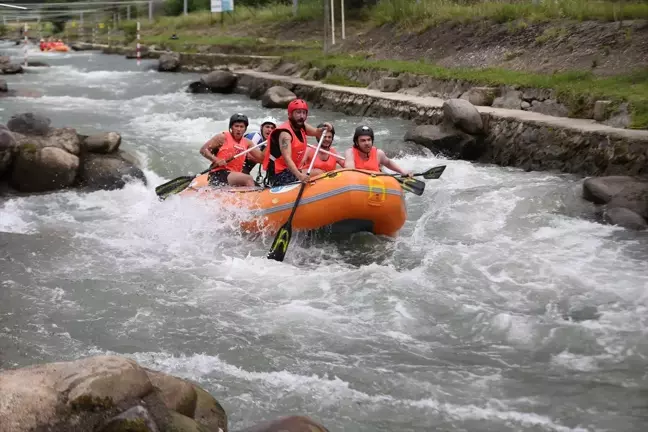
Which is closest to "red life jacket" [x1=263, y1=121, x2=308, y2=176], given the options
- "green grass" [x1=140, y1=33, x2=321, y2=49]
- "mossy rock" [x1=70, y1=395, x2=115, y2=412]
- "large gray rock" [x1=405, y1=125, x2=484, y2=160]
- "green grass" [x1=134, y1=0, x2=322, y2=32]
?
"large gray rock" [x1=405, y1=125, x2=484, y2=160]

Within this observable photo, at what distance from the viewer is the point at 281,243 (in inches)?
296

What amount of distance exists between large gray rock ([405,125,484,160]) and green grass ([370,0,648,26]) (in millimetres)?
4373

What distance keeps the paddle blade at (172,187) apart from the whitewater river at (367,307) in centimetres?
21

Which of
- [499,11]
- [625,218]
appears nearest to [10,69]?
[499,11]

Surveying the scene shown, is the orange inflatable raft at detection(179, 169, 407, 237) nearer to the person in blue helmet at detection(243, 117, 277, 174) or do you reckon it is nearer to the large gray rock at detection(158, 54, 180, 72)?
the person in blue helmet at detection(243, 117, 277, 174)

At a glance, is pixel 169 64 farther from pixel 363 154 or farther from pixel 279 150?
pixel 363 154

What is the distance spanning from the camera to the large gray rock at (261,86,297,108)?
18797mm

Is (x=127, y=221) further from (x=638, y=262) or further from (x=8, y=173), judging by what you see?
(x=638, y=262)

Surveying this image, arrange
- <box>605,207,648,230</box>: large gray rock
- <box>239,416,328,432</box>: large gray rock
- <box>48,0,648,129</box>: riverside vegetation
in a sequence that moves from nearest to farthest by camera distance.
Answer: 1. <box>239,416,328,432</box>: large gray rock
2. <box>605,207,648,230</box>: large gray rock
3. <box>48,0,648,129</box>: riverside vegetation

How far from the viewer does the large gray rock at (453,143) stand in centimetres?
1242

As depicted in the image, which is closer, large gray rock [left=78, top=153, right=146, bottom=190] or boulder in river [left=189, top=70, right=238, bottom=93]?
large gray rock [left=78, top=153, right=146, bottom=190]

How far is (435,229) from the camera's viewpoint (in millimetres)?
8789

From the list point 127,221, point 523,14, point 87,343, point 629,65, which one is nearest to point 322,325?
point 87,343

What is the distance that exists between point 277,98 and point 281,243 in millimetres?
11737
